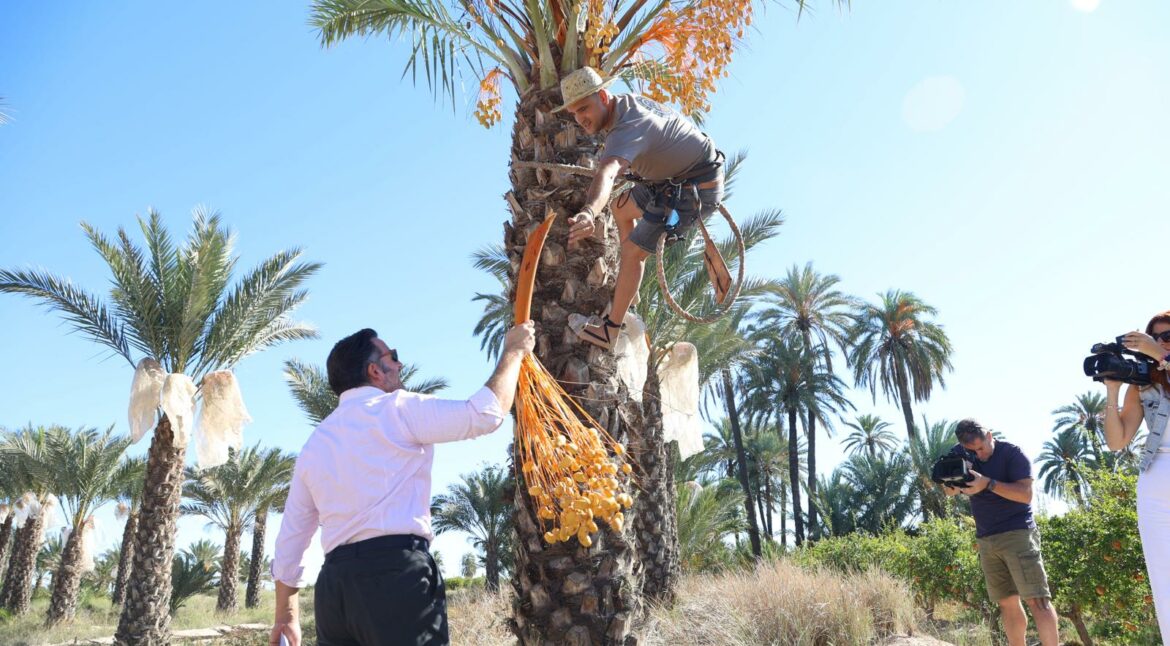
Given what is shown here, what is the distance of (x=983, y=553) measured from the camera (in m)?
6.00

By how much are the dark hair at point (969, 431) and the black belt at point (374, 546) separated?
4662 mm

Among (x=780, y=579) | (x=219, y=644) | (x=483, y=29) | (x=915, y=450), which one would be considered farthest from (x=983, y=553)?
(x=915, y=450)

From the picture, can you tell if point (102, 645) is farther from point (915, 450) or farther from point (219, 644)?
point (915, 450)

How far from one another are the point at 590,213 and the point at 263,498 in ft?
79.9

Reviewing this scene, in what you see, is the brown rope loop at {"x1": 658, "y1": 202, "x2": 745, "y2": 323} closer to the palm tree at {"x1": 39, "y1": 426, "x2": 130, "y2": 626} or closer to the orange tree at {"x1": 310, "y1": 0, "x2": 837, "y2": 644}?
the orange tree at {"x1": 310, "y1": 0, "x2": 837, "y2": 644}

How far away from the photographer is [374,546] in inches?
108

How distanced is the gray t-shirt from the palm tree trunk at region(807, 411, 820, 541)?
24.4 meters

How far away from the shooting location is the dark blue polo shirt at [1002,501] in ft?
19.0

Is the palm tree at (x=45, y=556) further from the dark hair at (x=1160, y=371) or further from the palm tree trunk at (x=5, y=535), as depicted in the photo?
the dark hair at (x=1160, y=371)

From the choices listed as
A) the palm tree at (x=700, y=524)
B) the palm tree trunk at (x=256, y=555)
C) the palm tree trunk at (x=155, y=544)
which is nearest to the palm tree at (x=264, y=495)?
the palm tree trunk at (x=256, y=555)

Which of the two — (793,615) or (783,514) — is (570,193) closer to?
(793,615)

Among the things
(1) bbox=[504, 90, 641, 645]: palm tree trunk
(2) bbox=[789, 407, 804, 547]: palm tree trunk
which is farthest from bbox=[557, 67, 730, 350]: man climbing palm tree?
(2) bbox=[789, 407, 804, 547]: palm tree trunk

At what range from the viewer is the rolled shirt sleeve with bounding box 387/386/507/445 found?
2811 mm

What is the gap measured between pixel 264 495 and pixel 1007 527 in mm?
23333
